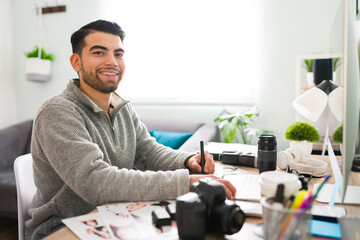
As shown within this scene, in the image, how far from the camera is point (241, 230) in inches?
29.3

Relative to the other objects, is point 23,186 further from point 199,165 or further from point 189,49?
point 189,49

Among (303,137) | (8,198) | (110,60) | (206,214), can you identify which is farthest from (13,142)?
(206,214)

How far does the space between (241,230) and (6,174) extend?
2281 mm

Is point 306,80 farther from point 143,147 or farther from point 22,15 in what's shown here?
point 22,15

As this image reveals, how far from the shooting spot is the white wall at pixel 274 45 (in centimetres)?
247

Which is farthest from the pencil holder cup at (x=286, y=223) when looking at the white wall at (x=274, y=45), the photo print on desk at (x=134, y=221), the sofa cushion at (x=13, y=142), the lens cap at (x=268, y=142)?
the sofa cushion at (x=13, y=142)

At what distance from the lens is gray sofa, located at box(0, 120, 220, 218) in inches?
90.3

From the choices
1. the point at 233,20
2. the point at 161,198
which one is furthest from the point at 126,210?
the point at 233,20

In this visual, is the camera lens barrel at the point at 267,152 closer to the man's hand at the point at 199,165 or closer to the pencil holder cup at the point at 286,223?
the man's hand at the point at 199,165

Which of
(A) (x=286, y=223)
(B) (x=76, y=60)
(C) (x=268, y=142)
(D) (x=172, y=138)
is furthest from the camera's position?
(D) (x=172, y=138)

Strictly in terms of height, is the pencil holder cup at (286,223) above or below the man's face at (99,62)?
below

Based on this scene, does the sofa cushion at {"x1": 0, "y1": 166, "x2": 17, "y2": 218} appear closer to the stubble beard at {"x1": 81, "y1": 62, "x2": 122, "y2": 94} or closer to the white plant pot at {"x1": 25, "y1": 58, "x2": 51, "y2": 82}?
the white plant pot at {"x1": 25, "y1": 58, "x2": 51, "y2": 82}

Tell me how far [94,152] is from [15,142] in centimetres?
226

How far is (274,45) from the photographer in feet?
8.54
